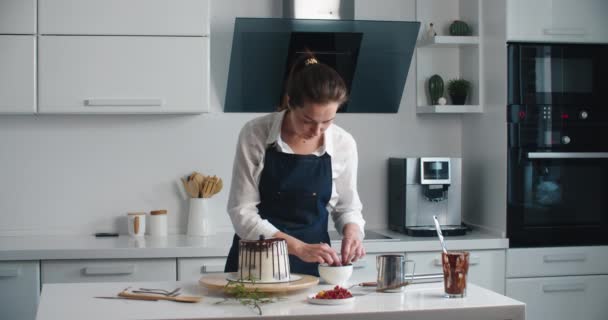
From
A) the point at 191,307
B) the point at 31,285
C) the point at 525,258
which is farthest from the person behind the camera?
the point at 525,258

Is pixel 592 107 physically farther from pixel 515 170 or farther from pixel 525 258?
pixel 525 258

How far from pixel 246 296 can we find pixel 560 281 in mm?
2083

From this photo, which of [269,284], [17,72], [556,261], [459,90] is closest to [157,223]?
[17,72]

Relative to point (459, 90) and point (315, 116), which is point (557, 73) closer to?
point (459, 90)

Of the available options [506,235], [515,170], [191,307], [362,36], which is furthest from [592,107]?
[191,307]

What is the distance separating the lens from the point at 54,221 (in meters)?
3.88

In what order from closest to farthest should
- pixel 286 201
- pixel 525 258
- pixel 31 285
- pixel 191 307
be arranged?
pixel 191 307
pixel 286 201
pixel 31 285
pixel 525 258

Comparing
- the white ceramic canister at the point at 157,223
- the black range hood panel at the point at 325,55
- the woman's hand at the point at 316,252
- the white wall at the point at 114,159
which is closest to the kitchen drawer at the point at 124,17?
the black range hood panel at the point at 325,55

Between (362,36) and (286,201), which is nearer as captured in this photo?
(286,201)

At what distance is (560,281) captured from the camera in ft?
12.3

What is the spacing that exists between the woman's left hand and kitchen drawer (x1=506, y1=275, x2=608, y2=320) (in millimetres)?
1353

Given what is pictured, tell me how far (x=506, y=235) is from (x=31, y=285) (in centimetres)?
205

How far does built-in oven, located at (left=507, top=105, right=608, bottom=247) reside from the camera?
3746 mm

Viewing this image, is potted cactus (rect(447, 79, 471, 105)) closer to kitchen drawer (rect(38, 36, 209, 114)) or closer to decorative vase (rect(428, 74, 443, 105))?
decorative vase (rect(428, 74, 443, 105))
